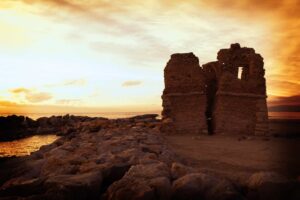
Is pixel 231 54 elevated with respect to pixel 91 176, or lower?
elevated

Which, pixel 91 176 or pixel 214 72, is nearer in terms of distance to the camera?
pixel 91 176

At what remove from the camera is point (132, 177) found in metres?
5.62

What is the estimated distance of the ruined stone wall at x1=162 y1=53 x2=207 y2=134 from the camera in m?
16.1

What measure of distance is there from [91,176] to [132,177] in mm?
812

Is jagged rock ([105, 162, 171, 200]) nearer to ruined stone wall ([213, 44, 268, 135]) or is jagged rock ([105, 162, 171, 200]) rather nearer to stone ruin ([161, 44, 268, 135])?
stone ruin ([161, 44, 268, 135])

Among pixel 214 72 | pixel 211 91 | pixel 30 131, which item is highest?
pixel 214 72

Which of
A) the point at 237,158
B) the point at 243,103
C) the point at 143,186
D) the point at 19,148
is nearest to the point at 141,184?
the point at 143,186

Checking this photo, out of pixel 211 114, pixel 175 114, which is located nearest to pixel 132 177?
pixel 175 114

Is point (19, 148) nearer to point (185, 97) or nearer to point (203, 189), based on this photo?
point (185, 97)

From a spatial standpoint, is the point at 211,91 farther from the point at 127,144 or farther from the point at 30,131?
the point at 30,131

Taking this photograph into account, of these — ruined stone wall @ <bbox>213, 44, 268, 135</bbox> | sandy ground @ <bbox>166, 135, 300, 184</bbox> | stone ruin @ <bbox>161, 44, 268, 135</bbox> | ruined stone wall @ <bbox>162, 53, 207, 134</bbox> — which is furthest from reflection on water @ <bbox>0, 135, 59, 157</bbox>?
ruined stone wall @ <bbox>213, 44, 268, 135</bbox>

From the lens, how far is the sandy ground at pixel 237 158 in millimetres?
7578

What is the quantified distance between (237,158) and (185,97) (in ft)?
23.7

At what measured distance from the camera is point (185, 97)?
1628 cm
